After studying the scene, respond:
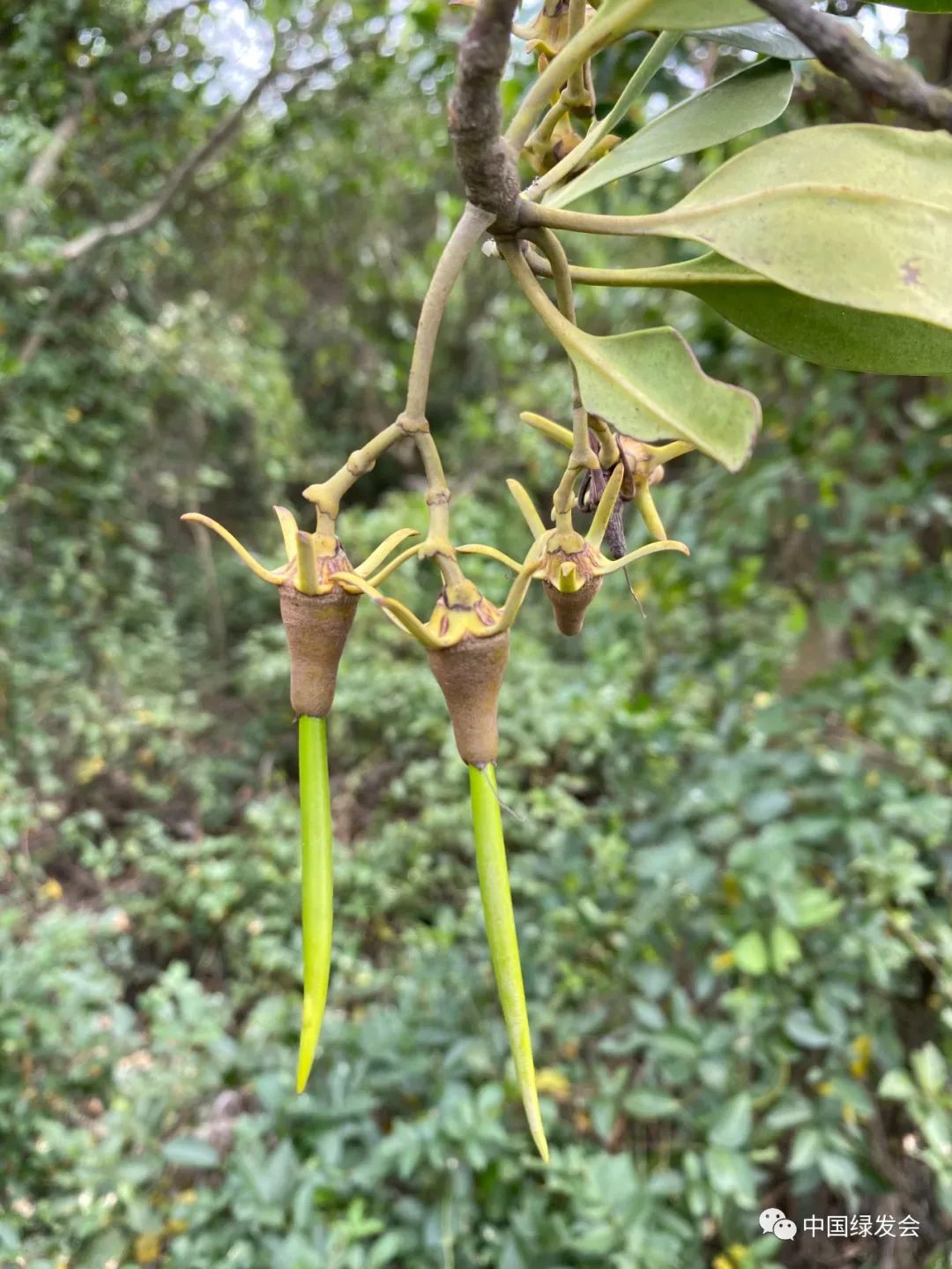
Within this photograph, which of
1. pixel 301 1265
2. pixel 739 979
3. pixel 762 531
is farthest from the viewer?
pixel 762 531

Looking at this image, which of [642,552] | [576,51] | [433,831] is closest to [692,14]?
[576,51]

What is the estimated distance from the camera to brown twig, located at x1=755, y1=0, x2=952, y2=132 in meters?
0.18

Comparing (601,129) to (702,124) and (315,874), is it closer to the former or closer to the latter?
(702,124)

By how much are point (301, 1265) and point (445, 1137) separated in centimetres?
17

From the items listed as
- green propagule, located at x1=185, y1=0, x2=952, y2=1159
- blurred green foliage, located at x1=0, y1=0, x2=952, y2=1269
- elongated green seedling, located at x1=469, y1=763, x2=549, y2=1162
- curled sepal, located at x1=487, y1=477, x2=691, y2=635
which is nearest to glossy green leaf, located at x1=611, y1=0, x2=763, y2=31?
green propagule, located at x1=185, y1=0, x2=952, y2=1159

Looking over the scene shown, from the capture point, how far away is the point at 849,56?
178mm

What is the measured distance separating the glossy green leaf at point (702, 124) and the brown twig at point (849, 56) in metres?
0.09

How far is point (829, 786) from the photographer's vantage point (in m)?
0.91

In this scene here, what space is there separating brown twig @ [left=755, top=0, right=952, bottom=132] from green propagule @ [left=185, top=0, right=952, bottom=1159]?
0.03m

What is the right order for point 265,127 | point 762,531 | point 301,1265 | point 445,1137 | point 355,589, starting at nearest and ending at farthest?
point 355,589, point 301,1265, point 445,1137, point 762,531, point 265,127

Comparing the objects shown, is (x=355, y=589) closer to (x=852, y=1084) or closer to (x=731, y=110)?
(x=731, y=110)

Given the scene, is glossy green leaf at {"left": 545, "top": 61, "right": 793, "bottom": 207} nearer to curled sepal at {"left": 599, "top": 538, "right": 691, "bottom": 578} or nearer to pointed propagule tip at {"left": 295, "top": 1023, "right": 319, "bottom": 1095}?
curled sepal at {"left": 599, "top": 538, "right": 691, "bottom": 578}

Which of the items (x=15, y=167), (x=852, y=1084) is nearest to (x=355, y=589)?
(x=852, y=1084)

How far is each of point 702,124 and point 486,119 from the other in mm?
119
